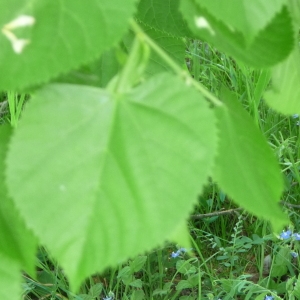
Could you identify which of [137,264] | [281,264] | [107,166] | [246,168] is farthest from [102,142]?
[281,264]

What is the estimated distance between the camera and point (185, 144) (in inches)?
11.7

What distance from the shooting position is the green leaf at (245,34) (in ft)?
0.99

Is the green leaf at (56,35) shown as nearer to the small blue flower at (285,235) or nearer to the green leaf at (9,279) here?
the green leaf at (9,279)

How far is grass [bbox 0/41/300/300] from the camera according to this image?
1.17 meters

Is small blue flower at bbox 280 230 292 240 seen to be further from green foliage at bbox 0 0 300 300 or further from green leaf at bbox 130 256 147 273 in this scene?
green foliage at bbox 0 0 300 300

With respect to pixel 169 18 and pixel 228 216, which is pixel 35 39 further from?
pixel 228 216

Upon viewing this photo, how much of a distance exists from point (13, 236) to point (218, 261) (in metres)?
1.09

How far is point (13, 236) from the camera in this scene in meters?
0.35

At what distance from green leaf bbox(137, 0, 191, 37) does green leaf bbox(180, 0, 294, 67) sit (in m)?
0.17

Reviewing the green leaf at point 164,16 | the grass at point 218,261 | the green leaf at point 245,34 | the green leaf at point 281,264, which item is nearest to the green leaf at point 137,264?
the grass at point 218,261

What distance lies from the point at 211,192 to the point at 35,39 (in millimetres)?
1230

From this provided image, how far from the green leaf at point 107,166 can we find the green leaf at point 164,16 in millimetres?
221

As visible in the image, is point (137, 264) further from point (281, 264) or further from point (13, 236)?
point (13, 236)

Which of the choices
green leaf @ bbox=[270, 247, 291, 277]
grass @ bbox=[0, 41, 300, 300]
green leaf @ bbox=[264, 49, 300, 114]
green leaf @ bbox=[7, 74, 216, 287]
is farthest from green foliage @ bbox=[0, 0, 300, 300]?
green leaf @ bbox=[270, 247, 291, 277]
